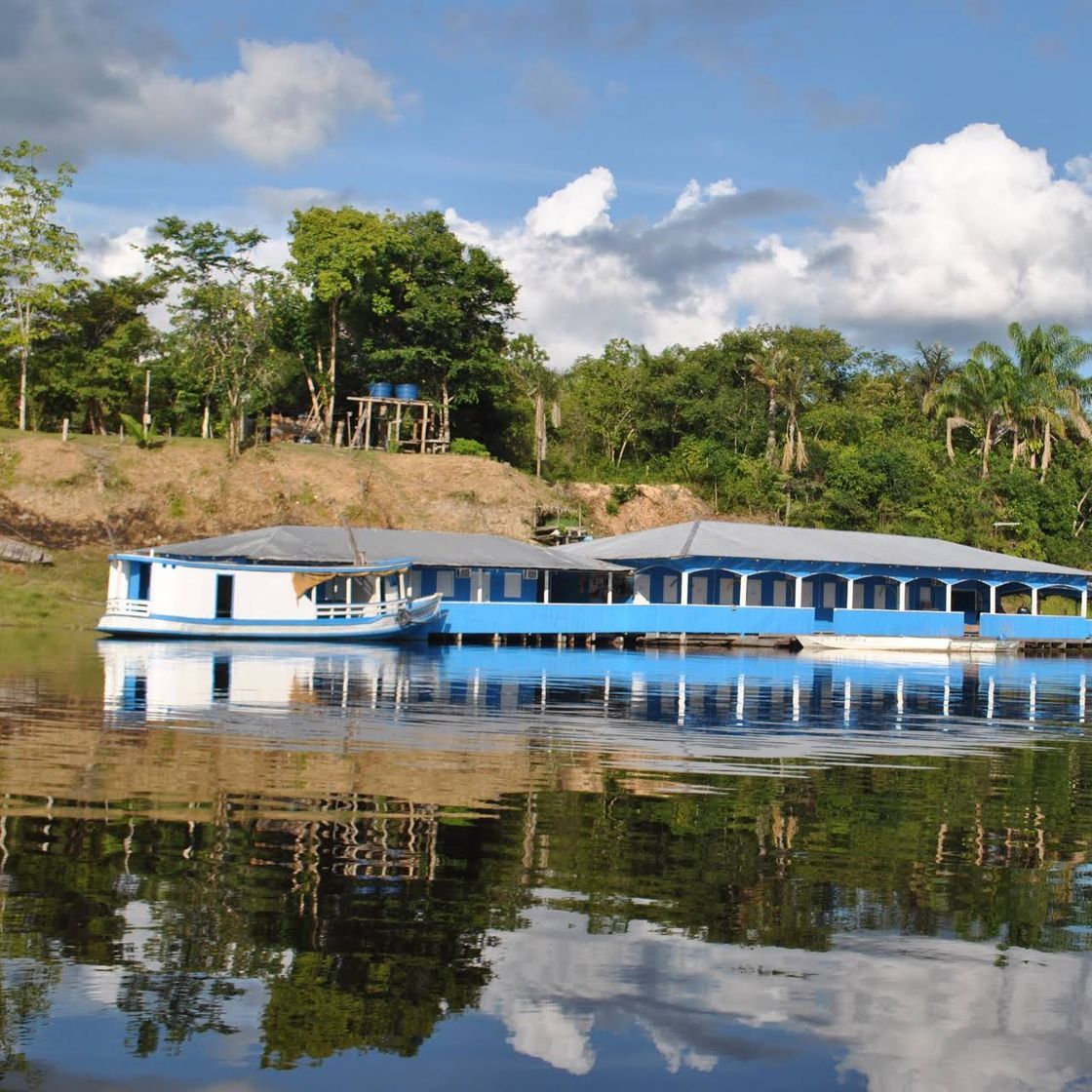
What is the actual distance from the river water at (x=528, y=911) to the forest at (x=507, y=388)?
153ft

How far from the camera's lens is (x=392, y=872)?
28.3 feet

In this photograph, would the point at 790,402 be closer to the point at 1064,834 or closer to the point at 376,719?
the point at 376,719

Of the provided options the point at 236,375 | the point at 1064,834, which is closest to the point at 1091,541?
the point at 236,375

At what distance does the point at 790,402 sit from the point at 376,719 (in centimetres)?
5257

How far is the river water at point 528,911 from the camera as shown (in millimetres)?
5641

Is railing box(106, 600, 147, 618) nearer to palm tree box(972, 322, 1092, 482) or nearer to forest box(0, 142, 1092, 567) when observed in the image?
forest box(0, 142, 1092, 567)

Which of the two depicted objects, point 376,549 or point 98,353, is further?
point 98,353

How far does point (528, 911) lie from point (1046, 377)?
7005 cm

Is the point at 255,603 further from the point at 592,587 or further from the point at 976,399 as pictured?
the point at 976,399

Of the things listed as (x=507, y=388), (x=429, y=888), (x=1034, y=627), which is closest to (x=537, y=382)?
(x=507, y=388)

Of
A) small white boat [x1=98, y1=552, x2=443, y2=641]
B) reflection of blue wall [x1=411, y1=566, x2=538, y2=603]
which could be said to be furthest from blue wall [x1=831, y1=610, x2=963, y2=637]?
small white boat [x1=98, y1=552, x2=443, y2=641]

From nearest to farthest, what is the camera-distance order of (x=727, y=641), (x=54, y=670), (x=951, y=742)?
(x=951, y=742) → (x=54, y=670) → (x=727, y=641)

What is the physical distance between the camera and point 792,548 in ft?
171

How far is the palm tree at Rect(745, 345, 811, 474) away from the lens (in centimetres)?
6823
